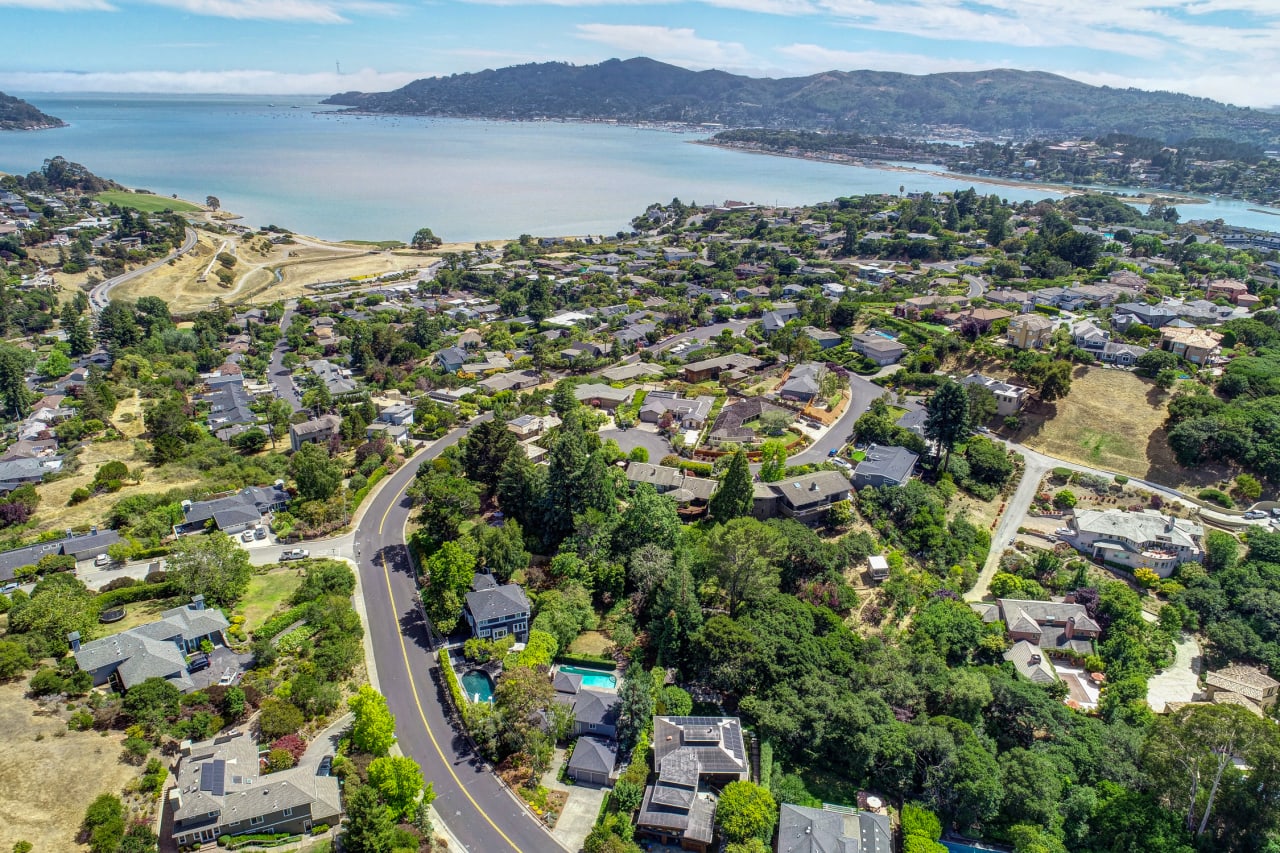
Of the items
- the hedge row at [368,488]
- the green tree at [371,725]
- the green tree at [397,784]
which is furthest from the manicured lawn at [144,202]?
the green tree at [397,784]

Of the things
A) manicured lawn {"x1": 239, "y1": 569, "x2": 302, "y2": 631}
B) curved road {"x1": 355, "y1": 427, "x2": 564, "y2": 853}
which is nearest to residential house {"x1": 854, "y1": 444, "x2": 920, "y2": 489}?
curved road {"x1": 355, "y1": 427, "x2": 564, "y2": 853}

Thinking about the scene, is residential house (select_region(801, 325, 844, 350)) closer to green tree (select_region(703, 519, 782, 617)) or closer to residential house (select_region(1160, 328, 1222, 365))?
residential house (select_region(1160, 328, 1222, 365))

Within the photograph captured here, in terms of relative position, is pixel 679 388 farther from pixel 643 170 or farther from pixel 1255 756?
pixel 643 170

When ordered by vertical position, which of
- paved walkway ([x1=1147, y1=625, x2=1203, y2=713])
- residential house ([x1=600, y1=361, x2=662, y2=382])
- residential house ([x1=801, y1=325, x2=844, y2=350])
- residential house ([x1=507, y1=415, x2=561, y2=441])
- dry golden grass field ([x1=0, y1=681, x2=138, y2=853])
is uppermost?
residential house ([x1=801, y1=325, x2=844, y2=350])

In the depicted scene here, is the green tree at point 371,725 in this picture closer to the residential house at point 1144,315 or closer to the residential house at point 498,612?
the residential house at point 498,612

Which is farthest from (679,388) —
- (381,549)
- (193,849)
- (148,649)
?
(193,849)

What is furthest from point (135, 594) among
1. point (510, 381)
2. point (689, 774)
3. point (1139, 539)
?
point (1139, 539)

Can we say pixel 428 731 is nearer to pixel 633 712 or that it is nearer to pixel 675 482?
pixel 633 712
